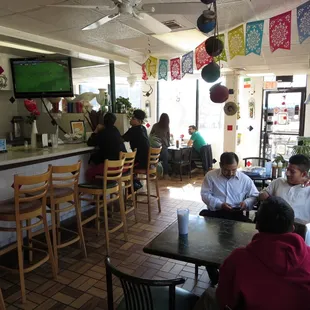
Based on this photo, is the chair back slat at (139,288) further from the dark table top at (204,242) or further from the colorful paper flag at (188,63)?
the colorful paper flag at (188,63)

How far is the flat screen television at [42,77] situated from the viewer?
4094 mm

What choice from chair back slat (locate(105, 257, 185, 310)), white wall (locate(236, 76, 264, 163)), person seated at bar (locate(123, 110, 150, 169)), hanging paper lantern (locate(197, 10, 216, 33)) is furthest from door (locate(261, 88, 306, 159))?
chair back slat (locate(105, 257, 185, 310))

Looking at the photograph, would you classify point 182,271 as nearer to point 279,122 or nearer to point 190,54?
point 190,54

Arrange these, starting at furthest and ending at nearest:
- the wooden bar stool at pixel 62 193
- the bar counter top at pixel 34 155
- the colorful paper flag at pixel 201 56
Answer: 1. the colorful paper flag at pixel 201 56
2. the bar counter top at pixel 34 155
3. the wooden bar stool at pixel 62 193

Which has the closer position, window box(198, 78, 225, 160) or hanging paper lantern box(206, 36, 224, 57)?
hanging paper lantern box(206, 36, 224, 57)

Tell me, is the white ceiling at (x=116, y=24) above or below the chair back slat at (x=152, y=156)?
above

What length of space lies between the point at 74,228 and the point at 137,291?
8.60 feet

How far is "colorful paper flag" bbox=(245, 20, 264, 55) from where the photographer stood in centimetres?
337

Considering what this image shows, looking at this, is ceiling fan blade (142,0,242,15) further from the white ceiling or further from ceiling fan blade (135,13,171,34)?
the white ceiling

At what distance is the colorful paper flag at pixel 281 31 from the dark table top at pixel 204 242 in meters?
2.14

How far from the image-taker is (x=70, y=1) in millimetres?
2955

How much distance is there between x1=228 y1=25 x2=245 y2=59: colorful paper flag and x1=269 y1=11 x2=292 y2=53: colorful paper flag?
15.5 inches

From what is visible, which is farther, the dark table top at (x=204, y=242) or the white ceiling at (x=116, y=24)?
the white ceiling at (x=116, y=24)

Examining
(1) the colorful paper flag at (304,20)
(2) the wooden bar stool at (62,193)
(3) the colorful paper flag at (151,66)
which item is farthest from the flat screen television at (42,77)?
(1) the colorful paper flag at (304,20)
